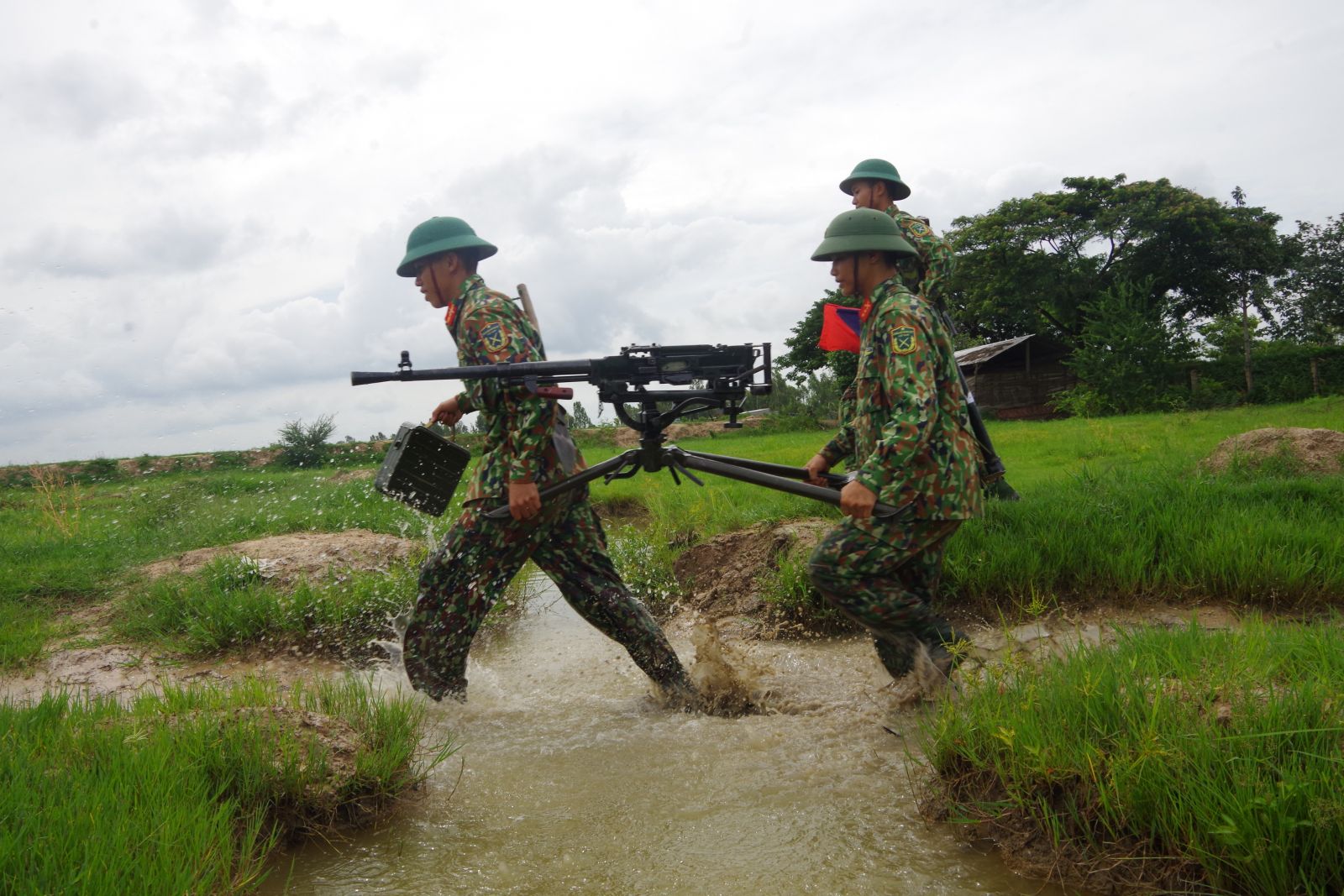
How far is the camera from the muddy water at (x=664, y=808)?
2832 mm

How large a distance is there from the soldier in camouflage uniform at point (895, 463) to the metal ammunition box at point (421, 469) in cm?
181

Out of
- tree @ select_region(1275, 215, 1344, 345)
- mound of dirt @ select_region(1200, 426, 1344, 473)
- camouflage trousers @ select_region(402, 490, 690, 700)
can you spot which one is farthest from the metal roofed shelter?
camouflage trousers @ select_region(402, 490, 690, 700)

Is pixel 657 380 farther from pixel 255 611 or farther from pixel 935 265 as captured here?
pixel 255 611

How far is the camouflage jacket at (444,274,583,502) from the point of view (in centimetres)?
402

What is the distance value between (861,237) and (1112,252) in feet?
122

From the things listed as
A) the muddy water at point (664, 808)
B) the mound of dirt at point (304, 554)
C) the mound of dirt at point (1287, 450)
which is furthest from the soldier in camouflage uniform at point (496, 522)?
the mound of dirt at point (1287, 450)

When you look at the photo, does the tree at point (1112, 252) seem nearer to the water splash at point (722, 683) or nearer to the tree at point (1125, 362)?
the tree at point (1125, 362)

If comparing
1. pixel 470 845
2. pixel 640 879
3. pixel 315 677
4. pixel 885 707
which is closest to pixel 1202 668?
pixel 885 707

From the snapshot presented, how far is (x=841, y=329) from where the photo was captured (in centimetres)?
478

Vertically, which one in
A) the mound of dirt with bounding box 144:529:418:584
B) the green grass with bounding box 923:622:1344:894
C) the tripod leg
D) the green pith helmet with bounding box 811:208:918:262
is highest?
the green pith helmet with bounding box 811:208:918:262

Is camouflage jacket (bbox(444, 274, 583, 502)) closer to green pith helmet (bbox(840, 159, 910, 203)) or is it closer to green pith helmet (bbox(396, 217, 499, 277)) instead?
green pith helmet (bbox(396, 217, 499, 277))

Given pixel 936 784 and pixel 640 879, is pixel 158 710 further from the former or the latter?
pixel 936 784

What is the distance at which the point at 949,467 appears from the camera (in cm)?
374

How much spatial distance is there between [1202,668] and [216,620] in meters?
5.21
